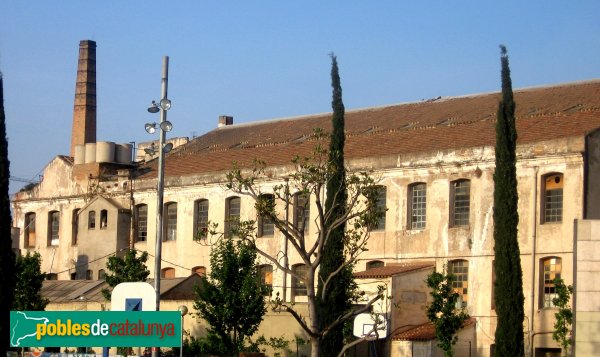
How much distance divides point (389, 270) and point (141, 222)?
15.4 m

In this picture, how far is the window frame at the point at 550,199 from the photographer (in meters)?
37.6

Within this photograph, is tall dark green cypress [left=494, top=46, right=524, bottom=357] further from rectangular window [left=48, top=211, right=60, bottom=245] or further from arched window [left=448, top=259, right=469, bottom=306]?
rectangular window [left=48, top=211, right=60, bottom=245]

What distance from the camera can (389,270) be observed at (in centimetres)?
3962

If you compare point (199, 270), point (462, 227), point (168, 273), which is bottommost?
point (168, 273)

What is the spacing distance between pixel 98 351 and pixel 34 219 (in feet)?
68.7

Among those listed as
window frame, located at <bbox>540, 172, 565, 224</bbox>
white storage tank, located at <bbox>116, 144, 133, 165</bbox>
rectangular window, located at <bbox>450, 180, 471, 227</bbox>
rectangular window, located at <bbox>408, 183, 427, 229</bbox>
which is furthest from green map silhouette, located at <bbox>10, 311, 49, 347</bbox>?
white storage tank, located at <bbox>116, 144, 133, 165</bbox>

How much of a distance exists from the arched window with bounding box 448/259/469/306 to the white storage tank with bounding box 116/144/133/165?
64.8ft

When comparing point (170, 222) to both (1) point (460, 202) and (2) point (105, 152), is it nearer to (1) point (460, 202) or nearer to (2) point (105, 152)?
(2) point (105, 152)

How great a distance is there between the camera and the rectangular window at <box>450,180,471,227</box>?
40.1 metres

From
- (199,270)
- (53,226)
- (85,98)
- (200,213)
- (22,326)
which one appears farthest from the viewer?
(85,98)

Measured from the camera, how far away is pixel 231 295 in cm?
3734

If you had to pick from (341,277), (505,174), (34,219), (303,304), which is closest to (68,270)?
(34,219)

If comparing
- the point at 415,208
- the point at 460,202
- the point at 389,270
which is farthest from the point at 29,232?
the point at 460,202

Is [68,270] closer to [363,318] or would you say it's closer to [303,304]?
[303,304]
